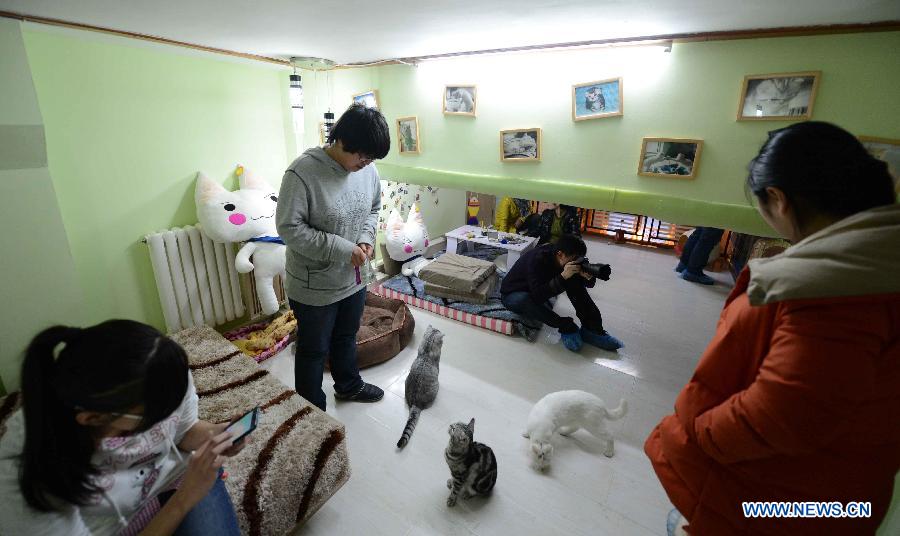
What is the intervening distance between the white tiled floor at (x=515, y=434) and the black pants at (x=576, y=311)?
0.48 feet

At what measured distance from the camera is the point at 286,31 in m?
1.59

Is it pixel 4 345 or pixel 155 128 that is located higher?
pixel 155 128

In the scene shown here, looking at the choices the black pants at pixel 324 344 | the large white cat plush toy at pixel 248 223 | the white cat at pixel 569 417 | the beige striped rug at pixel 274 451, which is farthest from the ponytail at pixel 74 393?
the large white cat plush toy at pixel 248 223

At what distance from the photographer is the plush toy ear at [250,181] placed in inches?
97.0

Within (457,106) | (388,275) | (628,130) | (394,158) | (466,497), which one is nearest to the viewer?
(466,497)

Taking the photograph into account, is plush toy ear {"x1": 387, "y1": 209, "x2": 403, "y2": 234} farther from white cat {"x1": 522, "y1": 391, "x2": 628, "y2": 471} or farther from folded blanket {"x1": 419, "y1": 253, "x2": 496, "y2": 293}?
white cat {"x1": 522, "y1": 391, "x2": 628, "y2": 471}

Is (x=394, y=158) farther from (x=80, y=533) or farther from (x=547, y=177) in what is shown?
(x=80, y=533)

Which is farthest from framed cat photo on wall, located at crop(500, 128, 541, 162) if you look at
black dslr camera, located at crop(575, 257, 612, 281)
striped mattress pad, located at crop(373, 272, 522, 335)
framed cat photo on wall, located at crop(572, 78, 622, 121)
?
striped mattress pad, located at crop(373, 272, 522, 335)

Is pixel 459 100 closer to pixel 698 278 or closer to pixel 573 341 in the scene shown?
pixel 573 341

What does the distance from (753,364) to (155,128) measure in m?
2.72

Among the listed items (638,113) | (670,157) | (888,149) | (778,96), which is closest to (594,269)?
(670,157)

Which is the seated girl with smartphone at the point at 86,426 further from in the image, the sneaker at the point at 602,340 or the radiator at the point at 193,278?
the sneaker at the point at 602,340

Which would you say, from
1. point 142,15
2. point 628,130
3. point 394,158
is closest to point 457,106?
point 394,158

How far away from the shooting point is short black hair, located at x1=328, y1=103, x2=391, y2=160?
1.34 meters
